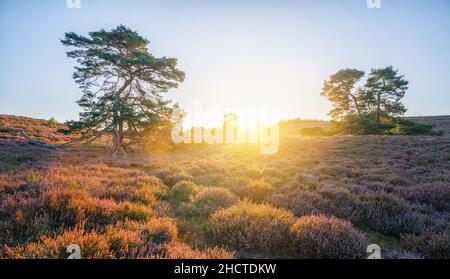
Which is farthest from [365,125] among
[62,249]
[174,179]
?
[62,249]

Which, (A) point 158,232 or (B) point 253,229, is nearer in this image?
(A) point 158,232

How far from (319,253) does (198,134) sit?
27.0 m

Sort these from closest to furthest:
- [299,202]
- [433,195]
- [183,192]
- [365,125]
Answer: [299,202], [433,195], [183,192], [365,125]

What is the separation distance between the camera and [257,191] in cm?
716

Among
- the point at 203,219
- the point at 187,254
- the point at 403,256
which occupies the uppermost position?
the point at 187,254

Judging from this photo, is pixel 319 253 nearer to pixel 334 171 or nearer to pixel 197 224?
pixel 197 224

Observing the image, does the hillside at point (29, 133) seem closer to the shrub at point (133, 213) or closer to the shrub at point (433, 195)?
the shrub at point (133, 213)

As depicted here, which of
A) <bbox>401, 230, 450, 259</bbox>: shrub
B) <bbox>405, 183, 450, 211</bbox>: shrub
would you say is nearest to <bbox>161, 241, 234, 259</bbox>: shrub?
<bbox>401, 230, 450, 259</bbox>: shrub

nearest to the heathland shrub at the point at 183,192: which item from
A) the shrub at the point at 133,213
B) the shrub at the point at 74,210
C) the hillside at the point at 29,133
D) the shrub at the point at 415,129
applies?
the shrub at the point at 133,213

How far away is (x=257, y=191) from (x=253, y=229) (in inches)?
126

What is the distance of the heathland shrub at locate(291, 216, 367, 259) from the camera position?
135 inches

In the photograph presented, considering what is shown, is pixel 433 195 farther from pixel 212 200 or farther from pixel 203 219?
pixel 203 219

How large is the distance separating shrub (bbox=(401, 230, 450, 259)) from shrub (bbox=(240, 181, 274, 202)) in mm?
3571

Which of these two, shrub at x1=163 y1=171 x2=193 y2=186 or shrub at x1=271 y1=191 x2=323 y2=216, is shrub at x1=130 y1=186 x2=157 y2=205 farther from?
shrub at x1=271 y1=191 x2=323 y2=216
